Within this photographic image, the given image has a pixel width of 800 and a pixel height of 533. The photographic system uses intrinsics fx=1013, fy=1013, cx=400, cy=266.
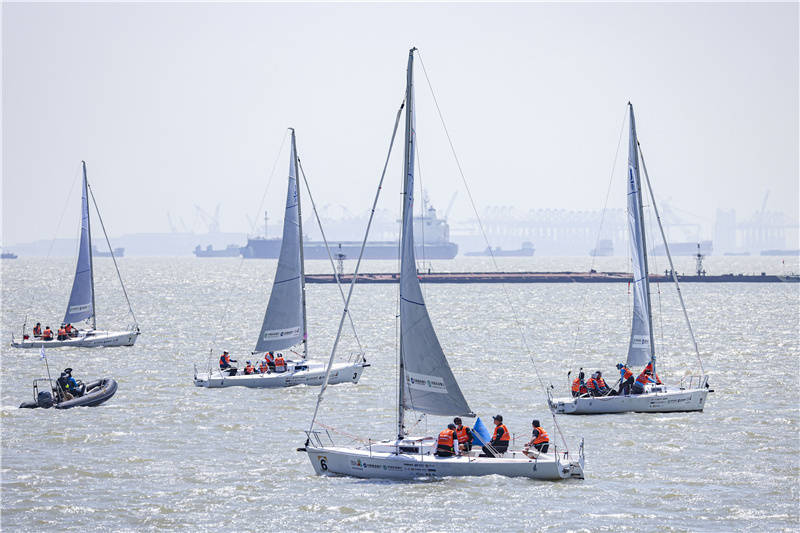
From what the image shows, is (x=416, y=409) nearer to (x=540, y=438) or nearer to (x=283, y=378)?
(x=540, y=438)

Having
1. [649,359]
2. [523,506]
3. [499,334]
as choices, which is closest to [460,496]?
[523,506]

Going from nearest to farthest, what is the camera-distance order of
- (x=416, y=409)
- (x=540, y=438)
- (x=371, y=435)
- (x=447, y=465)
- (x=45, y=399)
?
(x=447, y=465) → (x=540, y=438) → (x=416, y=409) → (x=371, y=435) → (x=45, y=399)

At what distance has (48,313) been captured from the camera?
85688 mm

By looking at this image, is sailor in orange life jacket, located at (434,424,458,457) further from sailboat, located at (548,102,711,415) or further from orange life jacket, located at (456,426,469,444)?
sailboat, located at (548,102,711,415)

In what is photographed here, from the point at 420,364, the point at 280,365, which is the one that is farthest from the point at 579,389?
the point at 280,365

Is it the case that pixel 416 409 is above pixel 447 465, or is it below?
above

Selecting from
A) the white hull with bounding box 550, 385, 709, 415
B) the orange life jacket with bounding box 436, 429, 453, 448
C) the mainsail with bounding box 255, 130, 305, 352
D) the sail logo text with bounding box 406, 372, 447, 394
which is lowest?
the white hull with bounding box 550, 385, 709, 415

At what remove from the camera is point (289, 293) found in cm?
3981

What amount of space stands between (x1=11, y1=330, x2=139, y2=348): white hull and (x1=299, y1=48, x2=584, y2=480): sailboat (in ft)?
97.8

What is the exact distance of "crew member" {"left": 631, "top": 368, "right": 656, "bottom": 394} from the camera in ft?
107

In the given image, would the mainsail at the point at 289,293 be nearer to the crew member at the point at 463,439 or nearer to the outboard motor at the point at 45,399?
the outboard motor at the point at 45,399

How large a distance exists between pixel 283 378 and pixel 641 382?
514 inches

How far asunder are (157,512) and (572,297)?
96.8 metres

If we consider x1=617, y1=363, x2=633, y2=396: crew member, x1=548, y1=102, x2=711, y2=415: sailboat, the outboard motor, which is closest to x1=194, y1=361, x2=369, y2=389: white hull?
the outboard motor
